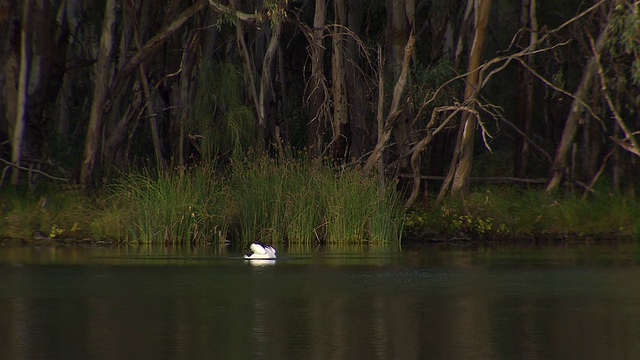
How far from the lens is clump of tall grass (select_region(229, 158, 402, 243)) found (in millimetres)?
22469

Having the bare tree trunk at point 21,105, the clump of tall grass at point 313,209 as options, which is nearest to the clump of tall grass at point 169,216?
the clump of tall grass at point 313,209

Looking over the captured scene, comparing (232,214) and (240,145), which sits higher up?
(240,145)

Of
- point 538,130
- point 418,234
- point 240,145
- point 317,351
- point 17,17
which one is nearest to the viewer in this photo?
point 317,351

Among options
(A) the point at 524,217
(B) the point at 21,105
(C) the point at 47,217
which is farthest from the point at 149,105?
(A) the point at 524,217

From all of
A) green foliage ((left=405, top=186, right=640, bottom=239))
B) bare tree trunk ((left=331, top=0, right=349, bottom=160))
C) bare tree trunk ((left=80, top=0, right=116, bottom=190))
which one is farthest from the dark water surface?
bare tree trunk ((left=331, top=0, right=349, bottom=160))

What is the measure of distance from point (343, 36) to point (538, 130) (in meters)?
11.8

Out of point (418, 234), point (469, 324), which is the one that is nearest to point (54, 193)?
point (418, 234)

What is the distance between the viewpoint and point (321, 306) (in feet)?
40.1

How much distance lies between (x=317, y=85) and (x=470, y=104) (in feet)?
11.2

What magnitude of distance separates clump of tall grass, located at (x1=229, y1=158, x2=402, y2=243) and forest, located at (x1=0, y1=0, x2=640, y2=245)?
1.40 metres

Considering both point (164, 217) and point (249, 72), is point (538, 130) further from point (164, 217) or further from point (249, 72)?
point (164, 217)

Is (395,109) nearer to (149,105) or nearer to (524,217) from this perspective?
(524,217)

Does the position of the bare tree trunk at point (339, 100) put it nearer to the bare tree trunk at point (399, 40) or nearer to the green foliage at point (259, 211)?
the bare tree trunk at point (399, 40)

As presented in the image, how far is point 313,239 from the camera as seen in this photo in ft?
74.7
